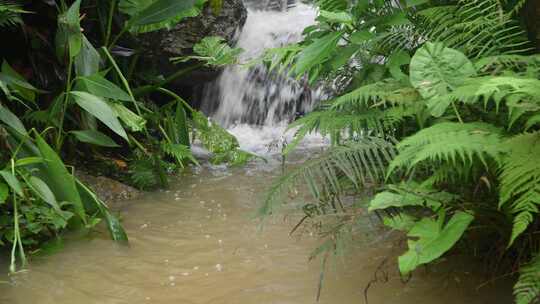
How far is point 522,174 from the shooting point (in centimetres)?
166

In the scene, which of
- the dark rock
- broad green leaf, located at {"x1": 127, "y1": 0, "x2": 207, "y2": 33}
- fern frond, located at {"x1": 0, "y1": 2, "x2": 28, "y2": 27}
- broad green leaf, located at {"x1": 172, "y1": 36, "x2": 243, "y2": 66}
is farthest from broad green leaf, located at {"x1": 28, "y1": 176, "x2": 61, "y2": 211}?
the dark rock

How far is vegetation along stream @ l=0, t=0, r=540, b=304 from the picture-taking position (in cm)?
194

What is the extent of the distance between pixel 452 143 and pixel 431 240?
0.31 meters

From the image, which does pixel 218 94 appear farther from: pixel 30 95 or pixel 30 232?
pixel 30 232

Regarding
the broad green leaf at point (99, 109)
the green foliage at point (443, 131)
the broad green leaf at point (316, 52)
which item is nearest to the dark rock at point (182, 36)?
the broad green leaf at point (99, 109)

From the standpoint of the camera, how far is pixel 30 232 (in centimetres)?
299

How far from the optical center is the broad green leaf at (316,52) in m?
2.47

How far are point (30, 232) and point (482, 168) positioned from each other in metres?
2.21

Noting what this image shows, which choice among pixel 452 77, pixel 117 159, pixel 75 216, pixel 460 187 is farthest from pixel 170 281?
pixel 117 159

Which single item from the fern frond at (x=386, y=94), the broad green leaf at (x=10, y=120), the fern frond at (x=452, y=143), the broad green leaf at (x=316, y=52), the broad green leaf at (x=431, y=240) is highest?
the broad green leaf at (x=316, y=52)

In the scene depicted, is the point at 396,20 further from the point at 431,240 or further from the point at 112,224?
the point at 112,224

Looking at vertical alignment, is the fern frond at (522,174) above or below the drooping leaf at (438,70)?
below

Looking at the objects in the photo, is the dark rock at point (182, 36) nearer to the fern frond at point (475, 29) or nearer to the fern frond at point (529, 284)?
the fern frond at point (475, 29)

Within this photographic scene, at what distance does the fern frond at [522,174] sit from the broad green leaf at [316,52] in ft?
3.13
